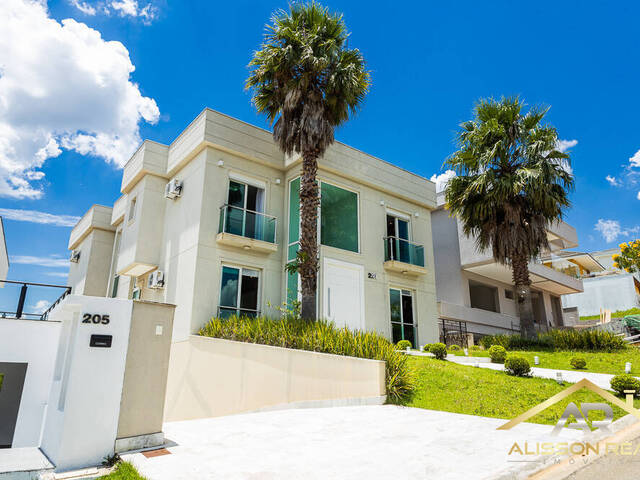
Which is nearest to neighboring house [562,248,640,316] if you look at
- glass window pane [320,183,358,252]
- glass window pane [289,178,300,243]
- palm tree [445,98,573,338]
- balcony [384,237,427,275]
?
palm tree [445,98,573,338]

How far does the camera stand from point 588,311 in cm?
4112

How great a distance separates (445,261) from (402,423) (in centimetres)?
1847

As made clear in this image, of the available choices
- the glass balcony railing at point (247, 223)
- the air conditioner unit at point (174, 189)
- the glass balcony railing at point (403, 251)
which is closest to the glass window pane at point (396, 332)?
the glass balcony railing at point (403, 251)

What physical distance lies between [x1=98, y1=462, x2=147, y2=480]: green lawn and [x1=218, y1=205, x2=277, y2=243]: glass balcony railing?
9.44m

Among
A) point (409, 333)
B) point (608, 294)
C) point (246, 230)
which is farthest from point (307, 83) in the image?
point (608, 294)

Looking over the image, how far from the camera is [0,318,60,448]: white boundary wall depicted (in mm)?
10219

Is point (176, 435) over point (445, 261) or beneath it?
beneath

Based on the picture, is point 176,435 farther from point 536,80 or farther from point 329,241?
point 536,80

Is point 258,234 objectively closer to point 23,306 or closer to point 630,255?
point 23,306

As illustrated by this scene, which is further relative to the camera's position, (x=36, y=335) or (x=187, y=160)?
(x=187, y=160)

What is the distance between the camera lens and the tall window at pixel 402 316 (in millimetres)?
16797

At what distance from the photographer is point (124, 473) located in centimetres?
493

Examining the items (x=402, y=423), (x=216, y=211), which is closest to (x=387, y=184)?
(x=216, y=211)

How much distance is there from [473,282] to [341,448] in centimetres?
2196
